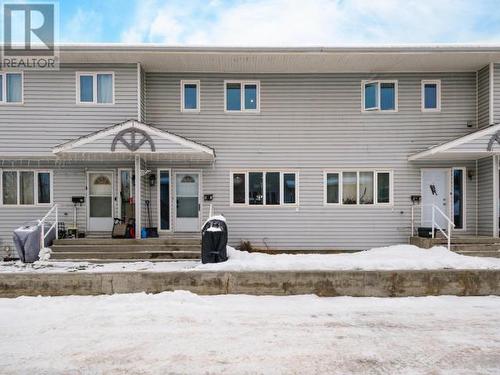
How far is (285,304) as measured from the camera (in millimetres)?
6180

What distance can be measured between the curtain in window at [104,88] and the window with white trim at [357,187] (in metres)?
7.29

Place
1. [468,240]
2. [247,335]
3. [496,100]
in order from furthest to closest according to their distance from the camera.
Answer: [496,100] < [468,240] < [247,335]

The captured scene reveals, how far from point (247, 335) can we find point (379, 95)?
9470 mm

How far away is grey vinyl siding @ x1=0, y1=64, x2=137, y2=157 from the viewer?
35.6ft

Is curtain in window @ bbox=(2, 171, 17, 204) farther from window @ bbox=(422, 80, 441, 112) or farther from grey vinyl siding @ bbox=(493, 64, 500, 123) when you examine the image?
grey vinyl siding @ bbox=(493, 64, 500, 123)

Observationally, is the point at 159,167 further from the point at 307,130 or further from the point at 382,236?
the point at 382,236

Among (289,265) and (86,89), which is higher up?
(86,89)

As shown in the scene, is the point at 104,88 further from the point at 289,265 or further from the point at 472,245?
the point at 472,245

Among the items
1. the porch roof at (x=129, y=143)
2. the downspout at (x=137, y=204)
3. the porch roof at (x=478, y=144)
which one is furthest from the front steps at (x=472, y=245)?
the downspout at (x=137, y=204)

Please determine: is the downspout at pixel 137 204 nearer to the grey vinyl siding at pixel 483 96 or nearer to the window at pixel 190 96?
the window at pixel 190 96

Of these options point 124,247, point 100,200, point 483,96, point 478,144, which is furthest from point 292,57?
point 100,200

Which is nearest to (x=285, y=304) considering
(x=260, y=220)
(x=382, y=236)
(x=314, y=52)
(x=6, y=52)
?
(x=260, y=220)

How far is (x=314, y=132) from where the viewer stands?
11.6m

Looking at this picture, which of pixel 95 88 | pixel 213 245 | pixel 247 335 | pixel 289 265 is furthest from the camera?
pixel 95 88
